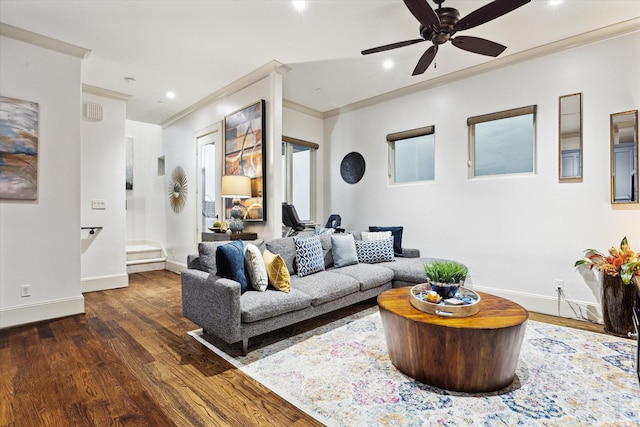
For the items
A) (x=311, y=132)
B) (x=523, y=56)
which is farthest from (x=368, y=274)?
(x=311, y=132)

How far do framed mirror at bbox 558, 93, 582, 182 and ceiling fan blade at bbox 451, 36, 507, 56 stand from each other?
135cm

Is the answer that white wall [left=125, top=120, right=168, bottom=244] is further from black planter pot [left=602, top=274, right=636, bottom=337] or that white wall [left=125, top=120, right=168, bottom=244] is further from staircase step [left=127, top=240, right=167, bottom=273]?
black planter pot [left=602, top=274, right=636, bottom=337]

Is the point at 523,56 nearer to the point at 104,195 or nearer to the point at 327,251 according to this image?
the point at 327,251

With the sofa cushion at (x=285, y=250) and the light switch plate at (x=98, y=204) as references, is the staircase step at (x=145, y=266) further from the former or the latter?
the sofa cushion at (x=285, y=250)

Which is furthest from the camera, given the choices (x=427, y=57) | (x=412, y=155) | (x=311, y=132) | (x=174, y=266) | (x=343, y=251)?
(x=174, y=266)

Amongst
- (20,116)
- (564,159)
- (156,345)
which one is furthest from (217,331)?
(564,159)

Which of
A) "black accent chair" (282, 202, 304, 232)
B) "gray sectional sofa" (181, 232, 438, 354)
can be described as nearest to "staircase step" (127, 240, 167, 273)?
"black accent chair" (282, 202, 304, 232)

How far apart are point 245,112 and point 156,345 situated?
3.13 meters

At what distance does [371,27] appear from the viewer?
3186 mm

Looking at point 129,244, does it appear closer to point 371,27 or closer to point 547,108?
point 371,27

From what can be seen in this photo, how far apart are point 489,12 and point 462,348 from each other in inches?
93.2

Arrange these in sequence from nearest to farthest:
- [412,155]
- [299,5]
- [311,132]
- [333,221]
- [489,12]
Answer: [489,12]
[299,5]
[412,155]
[333,221]
[311,132]

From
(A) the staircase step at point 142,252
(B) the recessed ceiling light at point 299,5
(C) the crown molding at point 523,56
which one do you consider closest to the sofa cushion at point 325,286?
(B) the recessed ceiling light at point 299,5

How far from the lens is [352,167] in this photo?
5.56 metres
